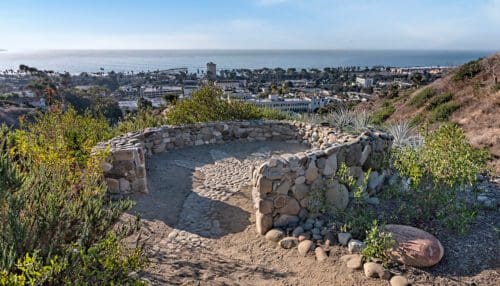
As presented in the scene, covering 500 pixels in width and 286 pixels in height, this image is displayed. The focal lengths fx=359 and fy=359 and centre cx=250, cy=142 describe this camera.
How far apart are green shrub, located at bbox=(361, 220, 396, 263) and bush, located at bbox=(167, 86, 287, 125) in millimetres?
6944

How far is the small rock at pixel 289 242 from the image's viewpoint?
399cm

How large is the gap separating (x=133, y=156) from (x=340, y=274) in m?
3.62

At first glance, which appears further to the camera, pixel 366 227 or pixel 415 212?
pixel 415 212

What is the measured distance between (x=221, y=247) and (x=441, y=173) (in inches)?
128

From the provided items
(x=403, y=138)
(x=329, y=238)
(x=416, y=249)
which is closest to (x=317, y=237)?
(x=329, y=238)

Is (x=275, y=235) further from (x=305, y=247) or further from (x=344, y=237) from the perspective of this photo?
(x=344, y=237)

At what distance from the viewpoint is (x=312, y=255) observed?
12.4ft

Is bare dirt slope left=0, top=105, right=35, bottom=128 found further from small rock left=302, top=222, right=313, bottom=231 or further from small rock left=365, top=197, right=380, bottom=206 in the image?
small rock left=365, top=197, right=380, bottom=206

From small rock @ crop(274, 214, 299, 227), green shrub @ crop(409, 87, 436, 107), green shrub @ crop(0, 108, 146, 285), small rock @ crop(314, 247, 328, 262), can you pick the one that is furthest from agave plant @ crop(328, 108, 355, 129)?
green shrub @ crop(409, 87, 436, 107)

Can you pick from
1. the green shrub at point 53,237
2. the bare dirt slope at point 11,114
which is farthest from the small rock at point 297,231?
the bare dirt slope at point 11,114

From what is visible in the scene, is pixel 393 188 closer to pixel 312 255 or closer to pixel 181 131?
pixel 312 255

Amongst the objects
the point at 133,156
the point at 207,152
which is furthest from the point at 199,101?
the point at 133,156

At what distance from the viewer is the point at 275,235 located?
4191mm

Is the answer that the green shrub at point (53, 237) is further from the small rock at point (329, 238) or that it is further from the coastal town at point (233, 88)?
the coastal town at point (233, 88)
